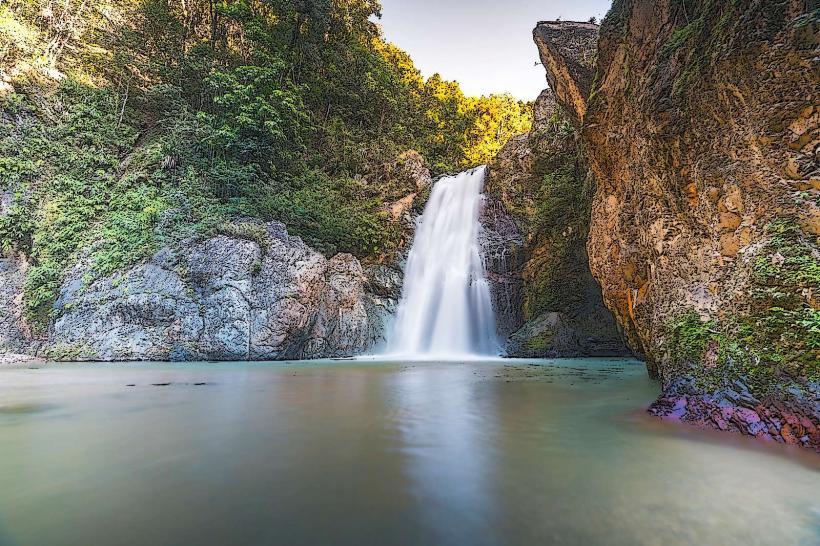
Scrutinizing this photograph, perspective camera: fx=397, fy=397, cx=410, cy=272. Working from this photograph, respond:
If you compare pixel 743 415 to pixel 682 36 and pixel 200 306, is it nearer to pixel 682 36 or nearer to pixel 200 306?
pixel 682 36

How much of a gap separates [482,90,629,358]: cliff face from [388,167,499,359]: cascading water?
1.96ft

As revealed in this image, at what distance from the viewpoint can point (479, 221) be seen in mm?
16406

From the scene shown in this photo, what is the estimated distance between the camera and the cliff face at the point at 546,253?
12.9 meters

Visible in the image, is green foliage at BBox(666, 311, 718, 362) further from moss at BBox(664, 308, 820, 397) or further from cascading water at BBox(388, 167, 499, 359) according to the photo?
cascading water at BBox(388, 167, 499, 359)

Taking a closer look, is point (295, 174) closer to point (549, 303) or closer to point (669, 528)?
point (549, 303)

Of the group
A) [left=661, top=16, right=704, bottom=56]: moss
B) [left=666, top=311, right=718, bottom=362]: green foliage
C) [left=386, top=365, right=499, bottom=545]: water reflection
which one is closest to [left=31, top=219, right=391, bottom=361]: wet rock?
[left=386, top=365, right=499, bottom=545]: water reflection

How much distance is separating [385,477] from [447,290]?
42.2ft

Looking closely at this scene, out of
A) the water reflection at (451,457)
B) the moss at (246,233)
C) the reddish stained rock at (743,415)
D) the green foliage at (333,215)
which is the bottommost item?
the water reflection at (451,457)

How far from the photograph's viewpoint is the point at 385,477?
225 cm

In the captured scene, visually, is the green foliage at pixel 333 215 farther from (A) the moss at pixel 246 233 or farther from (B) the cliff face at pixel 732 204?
(B) the cliff face at pixel 732 204

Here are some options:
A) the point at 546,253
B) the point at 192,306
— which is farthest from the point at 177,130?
the point at 546,253

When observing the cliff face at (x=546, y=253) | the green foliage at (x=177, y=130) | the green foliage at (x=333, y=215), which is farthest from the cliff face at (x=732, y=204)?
the green foliage at (x=177, y=130)

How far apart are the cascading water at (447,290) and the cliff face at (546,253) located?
60 centimetres

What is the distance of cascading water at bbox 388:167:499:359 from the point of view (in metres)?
14.1
